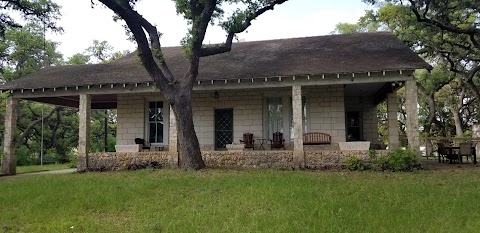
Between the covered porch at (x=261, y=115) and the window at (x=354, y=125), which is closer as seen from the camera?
the covered porch at (x=261, y=115)

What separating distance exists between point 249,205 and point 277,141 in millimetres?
8034

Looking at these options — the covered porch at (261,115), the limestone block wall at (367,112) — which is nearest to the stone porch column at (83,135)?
the covered porch at (261,115)

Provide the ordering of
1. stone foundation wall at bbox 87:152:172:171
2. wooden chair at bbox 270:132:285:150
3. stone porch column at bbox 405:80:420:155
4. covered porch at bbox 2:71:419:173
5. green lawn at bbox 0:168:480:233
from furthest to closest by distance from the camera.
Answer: wooden chair at bbox 270:132:285:150 → stone foundation wall at bbox 87:152:172:171 → covered porch at bbox 2:71:419:173 → stone porch column at bbox 405:80:420:155 → green lawn at bbox 0:168:480:233

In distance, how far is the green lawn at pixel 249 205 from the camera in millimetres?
6164

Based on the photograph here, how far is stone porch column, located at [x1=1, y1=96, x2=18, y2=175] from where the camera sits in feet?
50.3

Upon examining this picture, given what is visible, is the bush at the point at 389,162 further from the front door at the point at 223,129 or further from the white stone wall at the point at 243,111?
→ the front door at the point at 223,129

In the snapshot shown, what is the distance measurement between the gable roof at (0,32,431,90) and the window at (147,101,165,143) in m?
1.95

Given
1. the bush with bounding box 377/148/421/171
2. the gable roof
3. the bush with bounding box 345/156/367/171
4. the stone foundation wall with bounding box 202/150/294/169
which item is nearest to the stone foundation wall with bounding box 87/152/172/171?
the stone foundation wall with bounding box 202/150/294/169

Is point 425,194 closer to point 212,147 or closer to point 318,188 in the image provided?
point 318,188

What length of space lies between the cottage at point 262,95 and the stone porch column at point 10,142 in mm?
40

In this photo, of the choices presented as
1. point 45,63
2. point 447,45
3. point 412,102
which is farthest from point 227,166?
point 45,63

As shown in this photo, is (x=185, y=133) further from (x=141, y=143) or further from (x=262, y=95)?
(x=262, y=95)

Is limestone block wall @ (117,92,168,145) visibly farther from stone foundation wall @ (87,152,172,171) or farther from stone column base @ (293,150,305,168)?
stone column base @ (293,150,305,168)

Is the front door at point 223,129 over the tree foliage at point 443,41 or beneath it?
beneath
